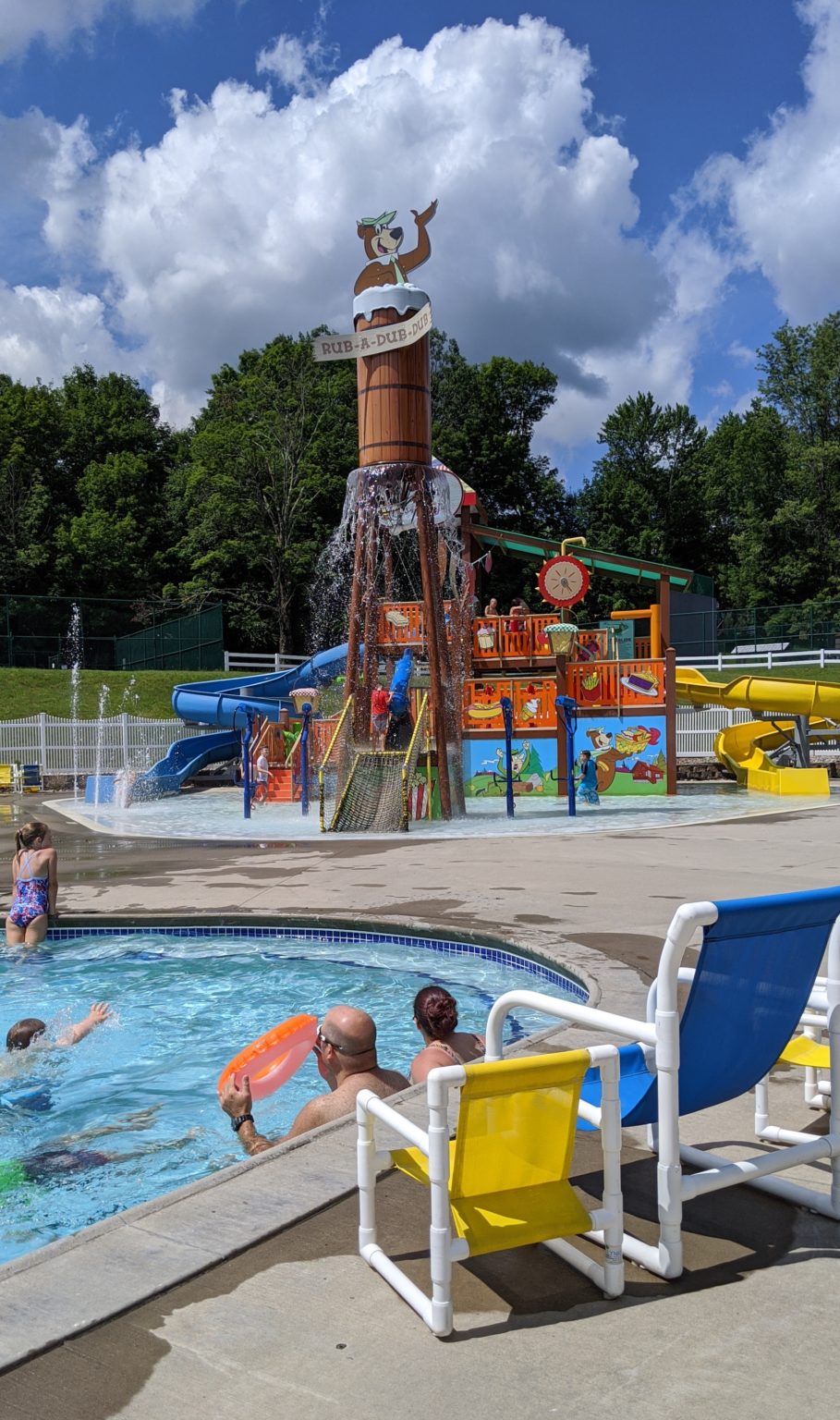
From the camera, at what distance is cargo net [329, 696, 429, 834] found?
18.9 m

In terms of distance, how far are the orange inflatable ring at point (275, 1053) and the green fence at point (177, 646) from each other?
40.8 meters

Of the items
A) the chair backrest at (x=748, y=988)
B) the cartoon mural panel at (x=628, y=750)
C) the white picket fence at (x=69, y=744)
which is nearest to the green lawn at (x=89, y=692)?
the white picket fence at (x=69, y=744)

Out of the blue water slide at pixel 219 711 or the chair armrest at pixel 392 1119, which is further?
the blue water slide at pixel 219 711

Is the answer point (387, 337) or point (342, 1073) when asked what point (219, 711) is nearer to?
Result: point (387, 337)

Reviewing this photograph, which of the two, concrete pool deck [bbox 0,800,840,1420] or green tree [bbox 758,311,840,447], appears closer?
concrete pool deck [bbox 0,800,840,1420]

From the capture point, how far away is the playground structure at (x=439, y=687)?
20.1 metres

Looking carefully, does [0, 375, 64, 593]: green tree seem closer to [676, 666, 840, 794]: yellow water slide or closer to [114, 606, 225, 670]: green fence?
[114, 606, 225, 670]: green fence

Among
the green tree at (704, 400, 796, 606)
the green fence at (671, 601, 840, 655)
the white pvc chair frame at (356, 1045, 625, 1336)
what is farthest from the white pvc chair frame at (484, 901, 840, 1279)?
the green tree at (704, 400, 796, 606)

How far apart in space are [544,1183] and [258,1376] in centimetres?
90

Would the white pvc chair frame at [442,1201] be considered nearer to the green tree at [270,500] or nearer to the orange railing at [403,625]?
the orange railing at [403,625]

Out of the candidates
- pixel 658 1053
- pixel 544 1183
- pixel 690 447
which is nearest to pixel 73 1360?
pixel 544 1183

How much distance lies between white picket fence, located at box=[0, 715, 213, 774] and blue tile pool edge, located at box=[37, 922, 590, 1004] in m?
23.0

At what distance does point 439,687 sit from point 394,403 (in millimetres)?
5170

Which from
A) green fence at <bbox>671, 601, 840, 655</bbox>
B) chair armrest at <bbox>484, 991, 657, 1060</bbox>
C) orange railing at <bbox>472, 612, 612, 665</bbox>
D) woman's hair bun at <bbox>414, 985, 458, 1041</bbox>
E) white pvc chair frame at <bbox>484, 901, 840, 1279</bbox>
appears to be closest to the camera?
white pvc chair frame at <bbox>484, 901, 840, 1279</bbox>
